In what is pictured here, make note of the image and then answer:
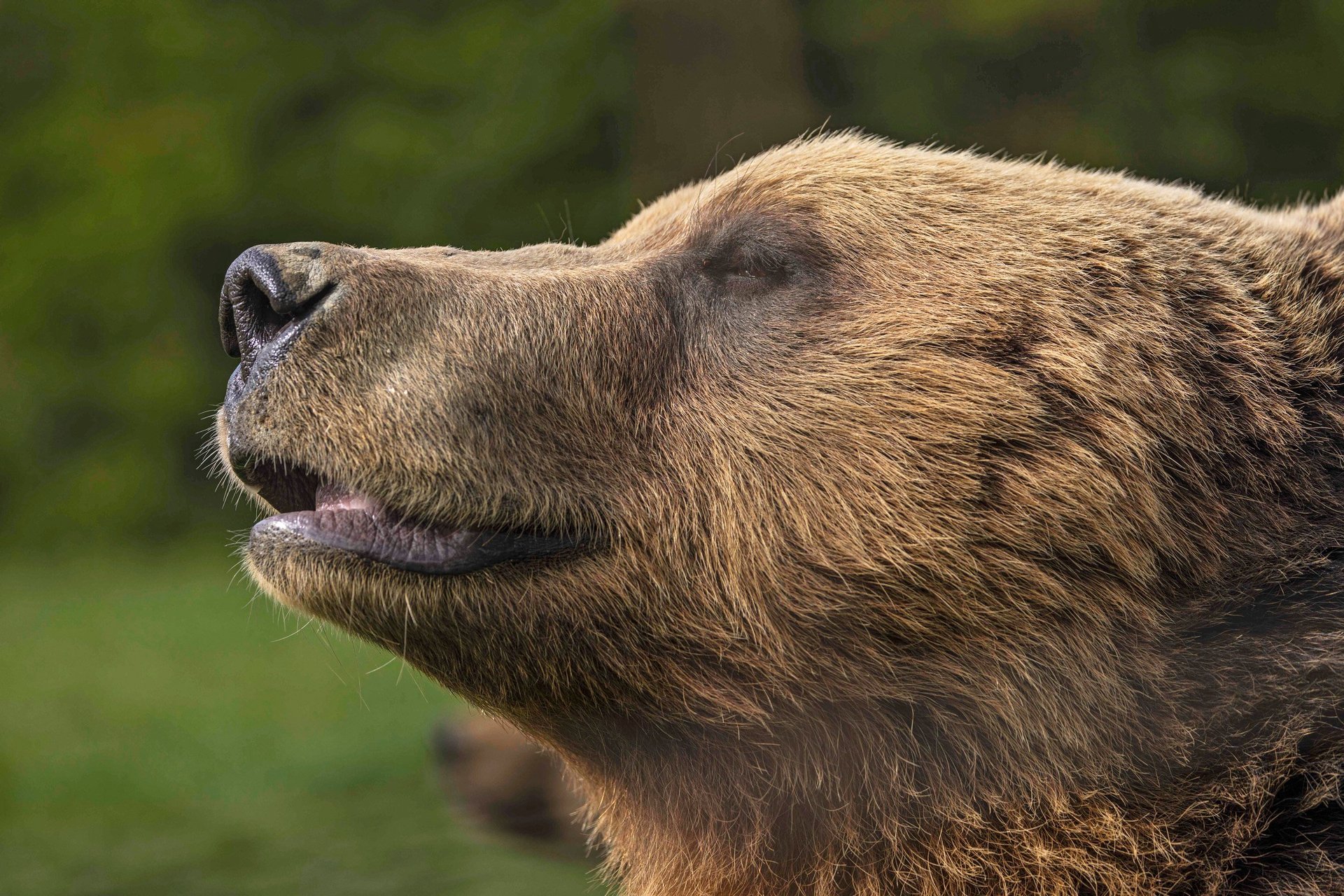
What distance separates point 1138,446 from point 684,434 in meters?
0.90

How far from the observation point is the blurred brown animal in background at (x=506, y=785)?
Result: 21.8 ft

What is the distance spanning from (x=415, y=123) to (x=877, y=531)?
13418mm

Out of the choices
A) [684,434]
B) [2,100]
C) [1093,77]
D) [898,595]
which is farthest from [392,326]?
[2,100]

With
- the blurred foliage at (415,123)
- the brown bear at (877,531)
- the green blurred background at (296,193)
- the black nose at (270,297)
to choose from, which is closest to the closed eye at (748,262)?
the brown bear at (877,531)

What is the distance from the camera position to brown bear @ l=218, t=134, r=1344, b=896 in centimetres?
301

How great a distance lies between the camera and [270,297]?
310cm

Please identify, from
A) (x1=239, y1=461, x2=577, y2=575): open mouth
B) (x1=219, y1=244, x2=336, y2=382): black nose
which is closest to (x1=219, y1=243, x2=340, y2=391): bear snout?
(x1=219, y1=244, x2=336, y2=382): black nose

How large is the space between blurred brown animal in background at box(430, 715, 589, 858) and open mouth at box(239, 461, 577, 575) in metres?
3.62

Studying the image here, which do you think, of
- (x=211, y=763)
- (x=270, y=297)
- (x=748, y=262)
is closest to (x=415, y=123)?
(x=211, y=763)

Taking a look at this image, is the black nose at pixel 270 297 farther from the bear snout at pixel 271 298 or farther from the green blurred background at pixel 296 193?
the green blurred background at pixel 296 193

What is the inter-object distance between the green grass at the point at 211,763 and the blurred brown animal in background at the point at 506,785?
38cm

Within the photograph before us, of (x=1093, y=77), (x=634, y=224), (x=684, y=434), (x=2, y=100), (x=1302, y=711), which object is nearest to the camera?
(x=1302, y=711)

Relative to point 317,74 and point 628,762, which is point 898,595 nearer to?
point 628,762

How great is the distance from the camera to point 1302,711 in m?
2.95
